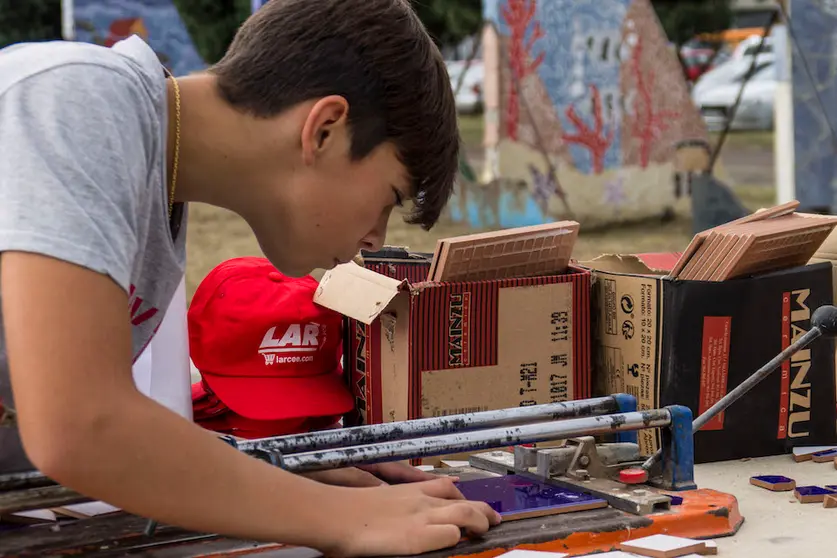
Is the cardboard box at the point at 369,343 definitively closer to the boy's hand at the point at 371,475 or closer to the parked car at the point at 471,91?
the boy's hand at the point at 371,475

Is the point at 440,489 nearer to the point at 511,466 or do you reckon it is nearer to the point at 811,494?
the point at 511,466

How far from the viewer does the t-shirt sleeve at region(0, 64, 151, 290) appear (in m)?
1.26

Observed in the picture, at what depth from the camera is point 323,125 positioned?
1.51 m

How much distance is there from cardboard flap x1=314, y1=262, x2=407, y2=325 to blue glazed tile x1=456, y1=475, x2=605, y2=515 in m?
0.53

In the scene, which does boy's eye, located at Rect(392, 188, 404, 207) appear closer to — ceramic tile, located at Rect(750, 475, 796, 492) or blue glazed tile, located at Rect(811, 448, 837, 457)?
ceramic tile, located at Rect(750, 475, 796, 492)

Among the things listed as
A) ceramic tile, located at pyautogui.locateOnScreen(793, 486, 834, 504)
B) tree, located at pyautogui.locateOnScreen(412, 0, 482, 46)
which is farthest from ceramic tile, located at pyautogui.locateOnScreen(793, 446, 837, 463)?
tree, located at pyautogui.locateOnScreen(412, 0, 482, 46)

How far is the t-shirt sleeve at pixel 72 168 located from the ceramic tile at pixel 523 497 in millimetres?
819

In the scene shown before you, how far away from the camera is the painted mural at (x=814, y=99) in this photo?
7.43m

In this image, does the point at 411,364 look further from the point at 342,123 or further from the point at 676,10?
the point at 676,10

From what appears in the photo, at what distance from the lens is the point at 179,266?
1623 mm

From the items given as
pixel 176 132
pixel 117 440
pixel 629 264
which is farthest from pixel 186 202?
pixel 629 264

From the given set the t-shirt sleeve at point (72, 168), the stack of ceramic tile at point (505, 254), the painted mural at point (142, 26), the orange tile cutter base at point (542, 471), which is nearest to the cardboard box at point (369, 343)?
the stack of ceramic tile at point (505, 254)

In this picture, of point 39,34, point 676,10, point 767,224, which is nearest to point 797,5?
point 767,224

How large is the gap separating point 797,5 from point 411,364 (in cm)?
603
